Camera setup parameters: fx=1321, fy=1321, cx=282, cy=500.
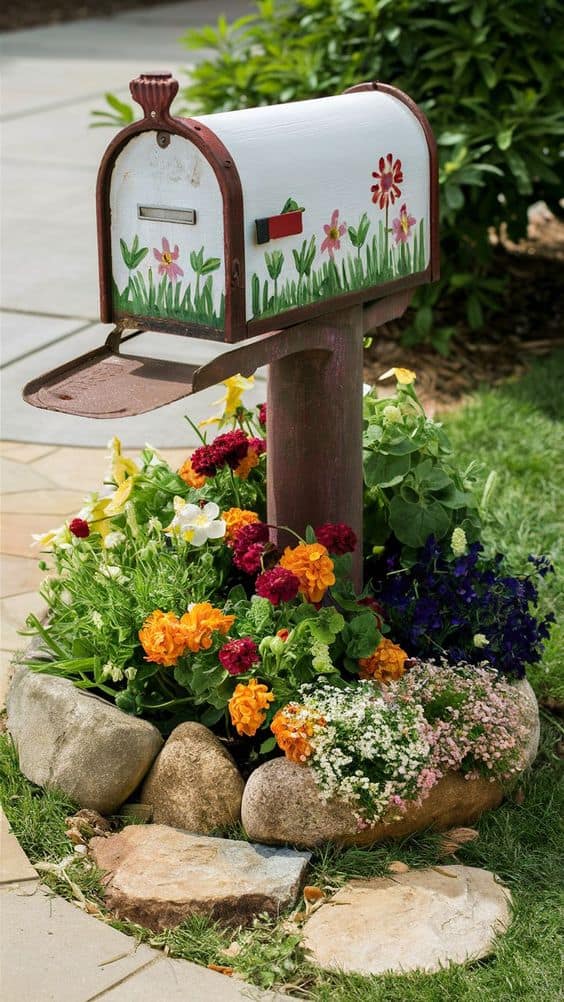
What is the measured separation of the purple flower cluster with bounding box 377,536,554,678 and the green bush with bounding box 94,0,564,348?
103 inches

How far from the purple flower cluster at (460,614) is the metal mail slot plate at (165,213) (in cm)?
113

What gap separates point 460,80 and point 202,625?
141 inches

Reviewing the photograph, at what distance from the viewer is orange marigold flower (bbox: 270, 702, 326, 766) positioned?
9.51 feet

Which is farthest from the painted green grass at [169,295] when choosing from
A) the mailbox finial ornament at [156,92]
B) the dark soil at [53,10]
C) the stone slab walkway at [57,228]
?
the dark soil at [53,10]

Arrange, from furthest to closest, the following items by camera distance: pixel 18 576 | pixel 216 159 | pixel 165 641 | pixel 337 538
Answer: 1. pixel 18 576
2. pixel 337 538
3. pixel 165 641
4. pixel 216 159

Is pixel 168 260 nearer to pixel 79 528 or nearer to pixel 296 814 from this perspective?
pixel 79 528

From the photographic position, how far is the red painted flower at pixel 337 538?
3.13m

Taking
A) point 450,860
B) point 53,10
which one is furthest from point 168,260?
point 53,10

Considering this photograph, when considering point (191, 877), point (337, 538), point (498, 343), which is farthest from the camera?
point (498, 343)

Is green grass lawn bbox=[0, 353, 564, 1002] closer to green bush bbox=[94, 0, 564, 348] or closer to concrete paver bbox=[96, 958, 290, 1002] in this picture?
concrete paver bbox=[96, 958, 290, 1002]

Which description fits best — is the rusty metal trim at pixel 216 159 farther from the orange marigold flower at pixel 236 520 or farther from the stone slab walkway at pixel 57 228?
the stone slab walkway at pixel 57 228

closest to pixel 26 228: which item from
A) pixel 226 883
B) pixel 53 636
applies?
pixel 53 636

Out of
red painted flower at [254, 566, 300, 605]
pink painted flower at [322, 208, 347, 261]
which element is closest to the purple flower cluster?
red painted flower at [254, 566, 300, 605]

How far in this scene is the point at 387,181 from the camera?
3.06 m
